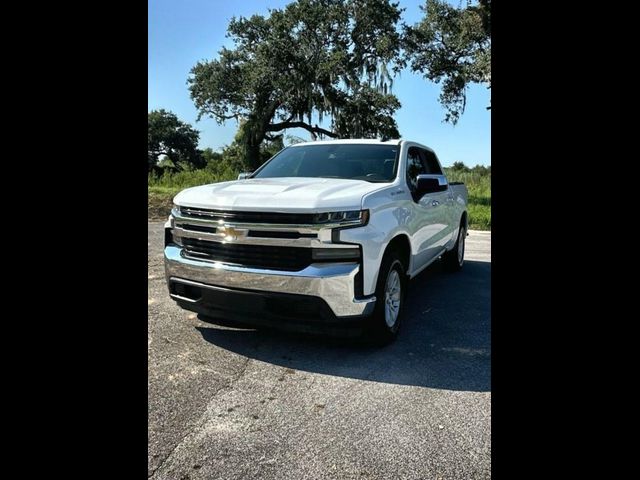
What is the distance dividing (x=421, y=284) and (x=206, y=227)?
3.55 m

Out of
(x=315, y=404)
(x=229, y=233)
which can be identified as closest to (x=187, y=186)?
(x=229, y=233)

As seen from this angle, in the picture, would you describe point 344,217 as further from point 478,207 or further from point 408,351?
point 478,207

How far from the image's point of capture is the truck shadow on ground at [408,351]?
3307 mm

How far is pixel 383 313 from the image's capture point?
3668mm

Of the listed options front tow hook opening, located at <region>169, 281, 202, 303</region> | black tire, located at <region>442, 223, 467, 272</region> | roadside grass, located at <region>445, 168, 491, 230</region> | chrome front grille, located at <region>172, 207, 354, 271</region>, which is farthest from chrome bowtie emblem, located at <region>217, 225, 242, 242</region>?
roadside grass, located at <region>445, 168, 491, 230</region>

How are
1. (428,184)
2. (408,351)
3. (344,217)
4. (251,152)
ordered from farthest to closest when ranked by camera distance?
1. (251,152)
2. (428,184)
3. (408,351)
4. (344,217)

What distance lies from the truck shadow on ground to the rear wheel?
5.3 inches

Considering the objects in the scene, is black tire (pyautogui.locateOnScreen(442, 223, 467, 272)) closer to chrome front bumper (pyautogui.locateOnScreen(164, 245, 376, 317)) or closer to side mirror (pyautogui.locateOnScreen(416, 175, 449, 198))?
side mirror (pyautogui.locateOnScreen(416, 175, 449, 198))

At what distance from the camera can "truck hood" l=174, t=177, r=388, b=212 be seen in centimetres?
342

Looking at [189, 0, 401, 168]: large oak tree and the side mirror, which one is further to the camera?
[189, 0, 401, 168]: large oak tree

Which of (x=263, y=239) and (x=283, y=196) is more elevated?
(x=283, y=196)

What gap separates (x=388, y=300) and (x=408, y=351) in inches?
17.2
